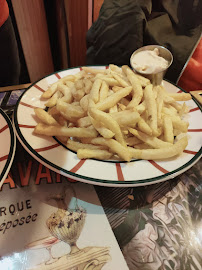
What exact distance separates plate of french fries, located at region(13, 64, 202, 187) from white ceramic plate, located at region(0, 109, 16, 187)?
48 mm

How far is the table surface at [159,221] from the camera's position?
765 millimetres

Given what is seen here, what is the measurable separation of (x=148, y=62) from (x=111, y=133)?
0.61 m

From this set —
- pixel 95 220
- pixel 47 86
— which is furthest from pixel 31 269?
pixel 47 86

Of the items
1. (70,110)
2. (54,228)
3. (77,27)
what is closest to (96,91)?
(70,110)

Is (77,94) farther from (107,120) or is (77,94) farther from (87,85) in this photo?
(107,120)

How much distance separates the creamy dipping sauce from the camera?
4.08 ft

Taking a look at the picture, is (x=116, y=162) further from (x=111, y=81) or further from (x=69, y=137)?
(x=111, y=81)

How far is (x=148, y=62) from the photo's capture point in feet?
4.22

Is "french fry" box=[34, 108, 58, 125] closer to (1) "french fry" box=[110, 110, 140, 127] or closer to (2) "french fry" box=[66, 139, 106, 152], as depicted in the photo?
(2) "french fry" box=[66, 139, 106, 152]

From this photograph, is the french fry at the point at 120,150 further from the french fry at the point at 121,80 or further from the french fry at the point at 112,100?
the french fry at the point at 121,80

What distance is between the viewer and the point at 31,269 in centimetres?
71

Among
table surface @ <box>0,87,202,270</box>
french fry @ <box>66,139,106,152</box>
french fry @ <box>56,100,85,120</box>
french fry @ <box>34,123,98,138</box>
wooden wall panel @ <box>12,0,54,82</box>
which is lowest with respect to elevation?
table surface @ <box>0,87,202,270</box>

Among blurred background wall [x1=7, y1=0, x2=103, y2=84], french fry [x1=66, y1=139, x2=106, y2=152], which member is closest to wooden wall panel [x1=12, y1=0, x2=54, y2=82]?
blurred background wall [x1=7, y1=0, x2=103, y2=84]

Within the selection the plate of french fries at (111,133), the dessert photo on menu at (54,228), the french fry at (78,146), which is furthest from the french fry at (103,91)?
the dessert photo on menu at (54,228)
